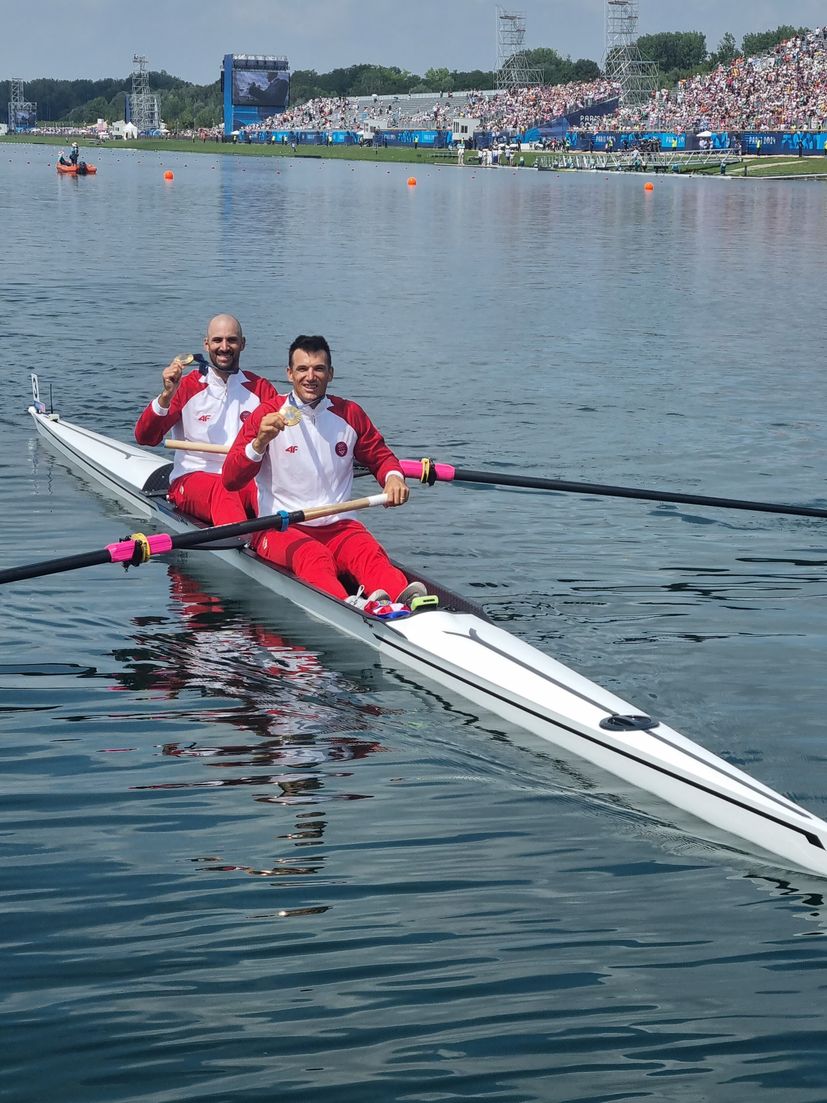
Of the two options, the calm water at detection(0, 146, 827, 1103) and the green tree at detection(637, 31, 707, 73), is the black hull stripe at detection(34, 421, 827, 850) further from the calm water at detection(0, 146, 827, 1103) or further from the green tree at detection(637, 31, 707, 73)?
the green tree at detection(637, 31, 707, 73)

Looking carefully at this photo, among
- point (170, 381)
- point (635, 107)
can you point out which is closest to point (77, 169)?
point (635, 107)

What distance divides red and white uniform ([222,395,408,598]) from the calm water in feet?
1.77

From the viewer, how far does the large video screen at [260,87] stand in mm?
175250

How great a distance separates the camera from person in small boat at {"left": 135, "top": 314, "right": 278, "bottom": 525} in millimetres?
10078

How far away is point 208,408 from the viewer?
10.3 m

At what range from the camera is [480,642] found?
25.4 feet

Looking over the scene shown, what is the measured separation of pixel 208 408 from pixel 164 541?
7.69 ft

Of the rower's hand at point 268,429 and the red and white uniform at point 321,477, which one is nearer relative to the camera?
the rower's hand at point 268,429

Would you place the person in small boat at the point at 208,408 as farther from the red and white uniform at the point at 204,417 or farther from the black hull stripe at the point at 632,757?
the black hull stripe at the point at 632,757

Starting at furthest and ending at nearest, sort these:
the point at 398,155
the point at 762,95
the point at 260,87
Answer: the point at 260,87 < the point at 398,155 < the point at 762,95

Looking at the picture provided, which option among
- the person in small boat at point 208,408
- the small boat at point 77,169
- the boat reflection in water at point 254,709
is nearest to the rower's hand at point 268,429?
the boat reflection in water at point 254,709

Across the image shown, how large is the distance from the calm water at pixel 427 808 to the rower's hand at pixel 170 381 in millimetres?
→ 1344

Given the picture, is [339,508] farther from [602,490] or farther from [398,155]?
[398,155]

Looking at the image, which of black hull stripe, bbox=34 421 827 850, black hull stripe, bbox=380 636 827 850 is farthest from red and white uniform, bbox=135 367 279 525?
black hull stripe, bbox=380 636 827 850
